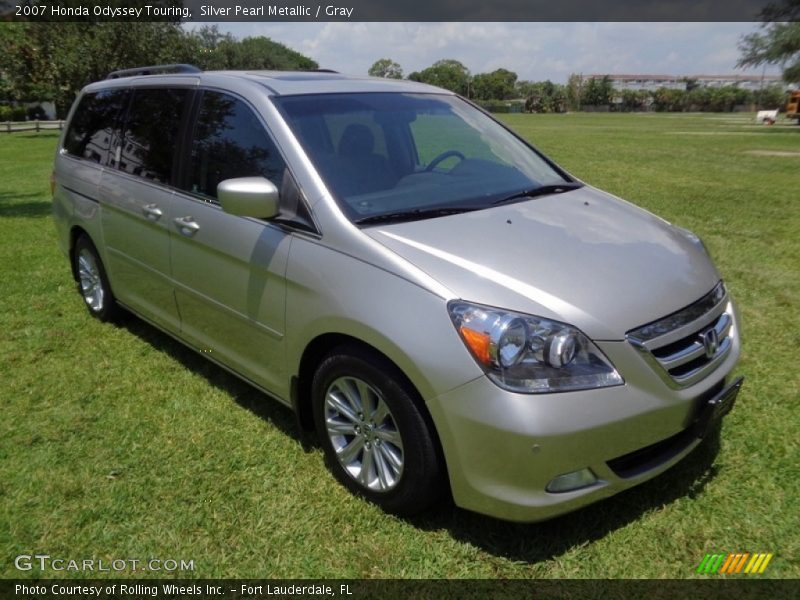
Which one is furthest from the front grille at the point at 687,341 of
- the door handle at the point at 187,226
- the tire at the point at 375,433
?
the door handle at the point at 187,226

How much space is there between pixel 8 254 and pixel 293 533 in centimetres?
648

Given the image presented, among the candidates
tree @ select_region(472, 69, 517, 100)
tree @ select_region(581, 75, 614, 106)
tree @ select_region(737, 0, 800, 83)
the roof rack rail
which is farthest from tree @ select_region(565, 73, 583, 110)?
the roof rack rail

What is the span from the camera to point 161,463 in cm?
329

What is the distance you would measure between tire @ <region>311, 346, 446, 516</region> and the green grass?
0.49 ft

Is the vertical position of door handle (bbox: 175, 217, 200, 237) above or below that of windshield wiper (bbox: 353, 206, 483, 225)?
below

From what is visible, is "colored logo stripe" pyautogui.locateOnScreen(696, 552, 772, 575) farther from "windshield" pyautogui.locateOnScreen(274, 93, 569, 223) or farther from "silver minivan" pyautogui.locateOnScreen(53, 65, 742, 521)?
"windshield" pyautogui.locateOnScreen(274, 93, 569, 223)

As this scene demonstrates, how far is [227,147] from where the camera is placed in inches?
135

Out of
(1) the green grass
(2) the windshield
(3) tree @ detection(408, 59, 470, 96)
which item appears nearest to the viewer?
(1) the green grass

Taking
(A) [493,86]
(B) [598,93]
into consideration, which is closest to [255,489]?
(B) [598,93]

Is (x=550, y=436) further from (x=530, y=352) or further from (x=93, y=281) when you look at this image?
(x=93, y=281)

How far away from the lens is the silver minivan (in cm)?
234

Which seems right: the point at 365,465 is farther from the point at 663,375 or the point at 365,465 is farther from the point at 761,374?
the point at 761,374

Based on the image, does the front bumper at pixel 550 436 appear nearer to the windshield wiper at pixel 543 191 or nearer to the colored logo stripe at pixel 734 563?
the colored logo stripe at pixel 734 563

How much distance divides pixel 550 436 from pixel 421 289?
708 mm
